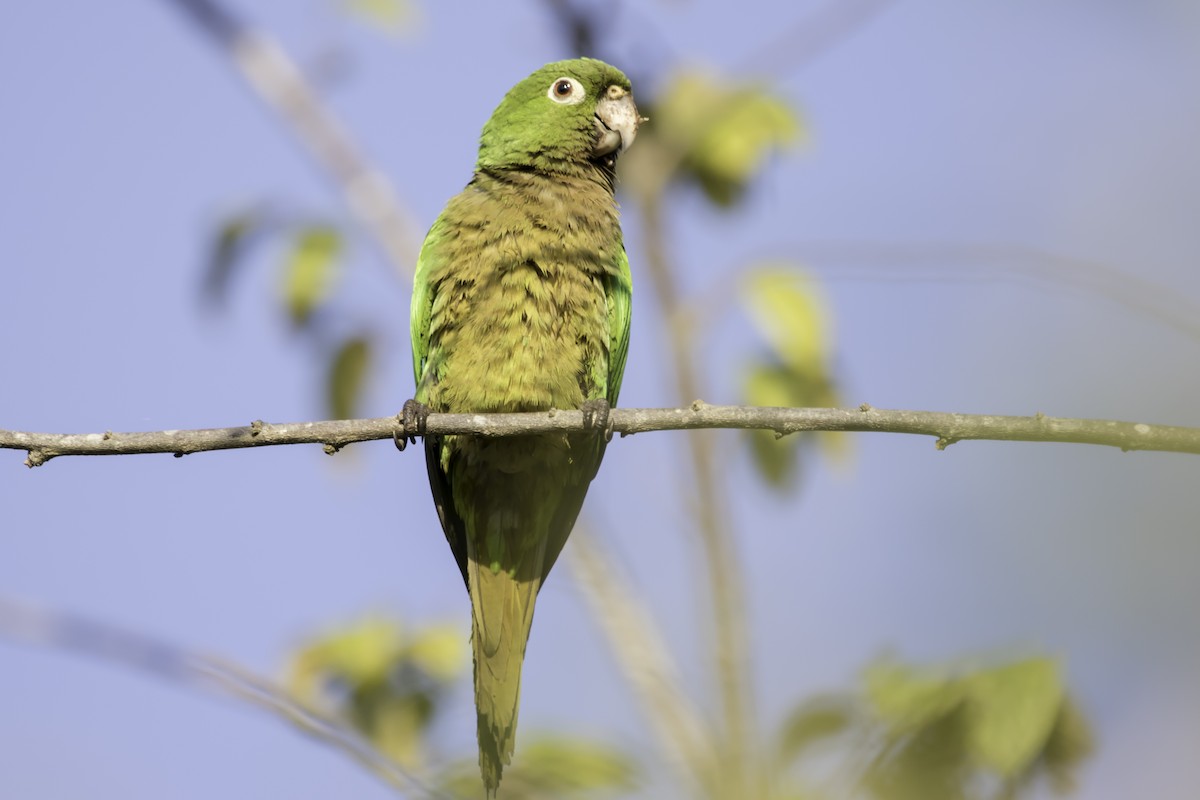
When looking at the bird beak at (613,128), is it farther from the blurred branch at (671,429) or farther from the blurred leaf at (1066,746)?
the blurred leaf at (1066,746)

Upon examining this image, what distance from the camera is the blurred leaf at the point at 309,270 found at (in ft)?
13.2

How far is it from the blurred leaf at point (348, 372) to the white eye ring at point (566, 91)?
1253 millimetres

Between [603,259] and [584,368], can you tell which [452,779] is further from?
[603,259]

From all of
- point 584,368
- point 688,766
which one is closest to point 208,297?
point 584,368

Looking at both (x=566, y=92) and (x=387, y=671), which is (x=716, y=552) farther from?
(x=566, y=92)

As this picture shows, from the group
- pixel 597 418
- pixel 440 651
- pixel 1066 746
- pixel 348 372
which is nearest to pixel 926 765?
pixel 1066 746

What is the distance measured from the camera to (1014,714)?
1849 mm

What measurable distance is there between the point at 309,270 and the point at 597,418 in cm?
141

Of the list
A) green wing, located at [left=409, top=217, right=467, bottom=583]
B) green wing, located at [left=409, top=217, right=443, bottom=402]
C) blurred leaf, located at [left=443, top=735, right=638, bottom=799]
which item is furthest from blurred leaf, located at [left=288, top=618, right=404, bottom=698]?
green wing, located at [left=409, top=217, right=443, bottom=402]

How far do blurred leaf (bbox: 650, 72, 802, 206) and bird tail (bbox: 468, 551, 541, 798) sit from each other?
158cm

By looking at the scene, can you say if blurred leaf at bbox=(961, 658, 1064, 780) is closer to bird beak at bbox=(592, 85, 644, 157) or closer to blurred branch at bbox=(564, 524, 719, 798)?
blurred branch at bbox=(564, 524, 719, 798)

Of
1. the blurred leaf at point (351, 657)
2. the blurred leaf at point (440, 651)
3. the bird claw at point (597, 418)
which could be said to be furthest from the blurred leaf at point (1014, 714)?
the blurred leaf at point (351, 657)

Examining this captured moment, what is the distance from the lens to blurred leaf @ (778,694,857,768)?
247 centimetres

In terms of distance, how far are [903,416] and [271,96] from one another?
3.51 metres
